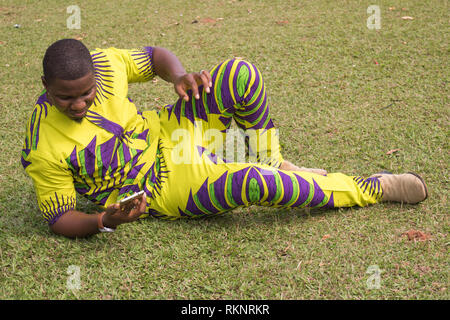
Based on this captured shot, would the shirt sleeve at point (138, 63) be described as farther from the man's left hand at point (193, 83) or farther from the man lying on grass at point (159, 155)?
the man's left hand at point (193, 83)

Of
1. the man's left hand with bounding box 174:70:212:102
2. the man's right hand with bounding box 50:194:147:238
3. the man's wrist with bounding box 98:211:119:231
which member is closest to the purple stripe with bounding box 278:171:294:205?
the man's left hand with bounding box 174:70:212:102

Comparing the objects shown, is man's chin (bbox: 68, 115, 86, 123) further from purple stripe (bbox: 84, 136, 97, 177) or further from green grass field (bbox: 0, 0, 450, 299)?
green grass field (bbox: 0, 0, 450, 299)

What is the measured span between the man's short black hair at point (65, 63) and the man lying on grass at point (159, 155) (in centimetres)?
3

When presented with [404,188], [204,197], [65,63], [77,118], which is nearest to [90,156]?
[77,118]

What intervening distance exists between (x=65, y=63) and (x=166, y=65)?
0.75m

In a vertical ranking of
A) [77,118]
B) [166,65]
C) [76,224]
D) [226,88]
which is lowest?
[76,224]

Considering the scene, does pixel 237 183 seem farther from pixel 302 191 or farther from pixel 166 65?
pixel 166 65

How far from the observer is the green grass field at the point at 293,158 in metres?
2.25

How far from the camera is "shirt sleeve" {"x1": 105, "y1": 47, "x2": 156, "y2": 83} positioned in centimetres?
258

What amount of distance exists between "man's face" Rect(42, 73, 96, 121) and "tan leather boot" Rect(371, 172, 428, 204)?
1.66 meters

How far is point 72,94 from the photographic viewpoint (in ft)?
6.77

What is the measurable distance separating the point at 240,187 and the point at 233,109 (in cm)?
46
